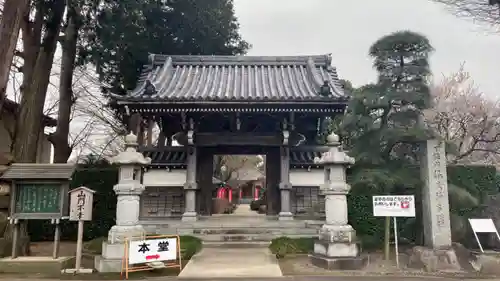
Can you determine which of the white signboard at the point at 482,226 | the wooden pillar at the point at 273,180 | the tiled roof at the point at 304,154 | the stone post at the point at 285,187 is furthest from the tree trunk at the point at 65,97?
the white signboard at the point at 482,226

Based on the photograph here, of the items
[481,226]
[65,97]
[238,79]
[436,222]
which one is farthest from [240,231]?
[65,97]

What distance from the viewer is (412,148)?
404 inches

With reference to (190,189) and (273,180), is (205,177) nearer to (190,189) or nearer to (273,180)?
(190,189)

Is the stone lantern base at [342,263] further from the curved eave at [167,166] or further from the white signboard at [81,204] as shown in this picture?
the curved eave at [167,166]

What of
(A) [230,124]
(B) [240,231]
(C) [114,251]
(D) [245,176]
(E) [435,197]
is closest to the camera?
(C) [114,251]

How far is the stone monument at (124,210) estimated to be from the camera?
26.1ft

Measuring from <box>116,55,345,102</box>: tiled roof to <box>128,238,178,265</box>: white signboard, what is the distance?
5.11 metres

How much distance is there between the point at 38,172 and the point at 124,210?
2.26 m

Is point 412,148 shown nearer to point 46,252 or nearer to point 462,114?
point 46,252

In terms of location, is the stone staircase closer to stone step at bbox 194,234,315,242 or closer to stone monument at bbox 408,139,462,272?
stone step at bbox 194,234,315,242

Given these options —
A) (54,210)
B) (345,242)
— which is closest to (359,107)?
(345,242)

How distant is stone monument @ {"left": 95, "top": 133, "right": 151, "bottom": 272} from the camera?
26.1ft

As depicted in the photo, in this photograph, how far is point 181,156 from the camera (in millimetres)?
14172

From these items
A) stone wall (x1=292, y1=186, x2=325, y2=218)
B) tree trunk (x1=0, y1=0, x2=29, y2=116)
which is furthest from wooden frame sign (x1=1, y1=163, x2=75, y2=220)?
stone wall (x1=292, y1=186, x2=325, y2=218)
